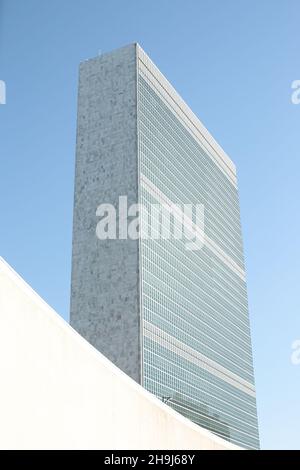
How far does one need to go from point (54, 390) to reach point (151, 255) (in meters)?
84.5

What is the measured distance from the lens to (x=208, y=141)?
153750 mm

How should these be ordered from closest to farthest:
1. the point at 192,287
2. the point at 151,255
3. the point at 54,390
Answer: the point at 54,390
the point at 151,255
the point at 192,287

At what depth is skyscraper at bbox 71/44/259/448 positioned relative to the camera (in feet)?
328

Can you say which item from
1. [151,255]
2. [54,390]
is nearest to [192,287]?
[151,255]

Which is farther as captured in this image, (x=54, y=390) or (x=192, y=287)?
(x=192, y=287)

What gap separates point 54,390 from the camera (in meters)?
22.1

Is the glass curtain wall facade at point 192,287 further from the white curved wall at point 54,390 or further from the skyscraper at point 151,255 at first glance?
the white curved wall at point 54,390

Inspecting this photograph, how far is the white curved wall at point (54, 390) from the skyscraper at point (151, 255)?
6620 cm

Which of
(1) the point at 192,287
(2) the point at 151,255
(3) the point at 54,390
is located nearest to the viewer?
(3) the point at 54,390

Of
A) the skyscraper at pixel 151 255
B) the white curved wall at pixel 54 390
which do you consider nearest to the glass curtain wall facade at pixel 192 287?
the skyscraper at pixel 151 255

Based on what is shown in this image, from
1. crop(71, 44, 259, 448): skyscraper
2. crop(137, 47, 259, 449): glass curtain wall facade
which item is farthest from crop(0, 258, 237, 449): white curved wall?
crop(137, 47, 259, 449): glass curtain wall facade

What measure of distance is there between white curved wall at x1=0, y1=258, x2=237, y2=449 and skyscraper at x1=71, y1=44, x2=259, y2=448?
217 ft

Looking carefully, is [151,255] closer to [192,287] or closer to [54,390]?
[192,287]

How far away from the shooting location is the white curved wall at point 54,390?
19.8 meters
